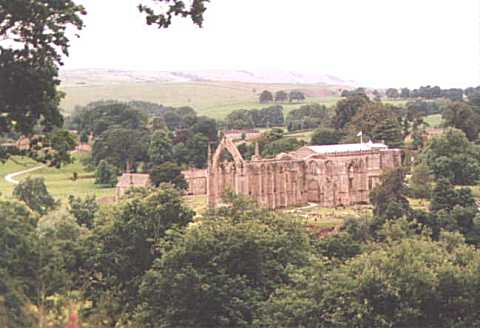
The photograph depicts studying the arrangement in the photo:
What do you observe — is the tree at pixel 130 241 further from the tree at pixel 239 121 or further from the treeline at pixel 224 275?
the tree at pixel 239 121

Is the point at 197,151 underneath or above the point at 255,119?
underneath

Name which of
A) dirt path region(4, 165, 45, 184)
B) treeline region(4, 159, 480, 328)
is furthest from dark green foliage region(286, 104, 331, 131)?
treeline region(4, 159, 480, 328)

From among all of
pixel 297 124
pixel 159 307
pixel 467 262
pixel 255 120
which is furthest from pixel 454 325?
pixel 255 120

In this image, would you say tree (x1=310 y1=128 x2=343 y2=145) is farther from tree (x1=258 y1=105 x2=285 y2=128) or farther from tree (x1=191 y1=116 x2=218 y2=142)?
tree (x1=258 y1=105 x2=285 y2=128)

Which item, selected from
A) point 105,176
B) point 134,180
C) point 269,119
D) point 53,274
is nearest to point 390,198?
point 134,180

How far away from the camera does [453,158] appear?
3039 inches

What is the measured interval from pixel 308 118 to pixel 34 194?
7221cm

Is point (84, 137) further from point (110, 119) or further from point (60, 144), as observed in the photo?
point (60, 144)

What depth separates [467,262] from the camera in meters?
27.4

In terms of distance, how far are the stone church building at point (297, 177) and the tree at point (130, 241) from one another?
3752 centimetres

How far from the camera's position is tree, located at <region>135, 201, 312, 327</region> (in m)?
23.8

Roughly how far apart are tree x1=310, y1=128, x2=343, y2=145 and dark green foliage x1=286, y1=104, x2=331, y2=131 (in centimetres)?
1587

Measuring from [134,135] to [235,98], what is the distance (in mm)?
98851

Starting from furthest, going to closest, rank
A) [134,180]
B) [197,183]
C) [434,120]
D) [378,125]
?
[434,120]
[378,125]
[197,183]
[134,180]
